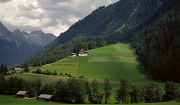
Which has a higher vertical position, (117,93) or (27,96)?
(117,93)

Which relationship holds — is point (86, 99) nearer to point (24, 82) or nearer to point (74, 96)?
point (74, 96)

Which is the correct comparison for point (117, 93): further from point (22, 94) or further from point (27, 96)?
point (22, 94)

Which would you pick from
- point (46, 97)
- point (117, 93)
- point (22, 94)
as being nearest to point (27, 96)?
point (22, 94)

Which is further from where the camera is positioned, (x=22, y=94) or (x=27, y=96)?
(x=27, y=96)

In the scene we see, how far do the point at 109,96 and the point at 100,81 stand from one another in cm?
5233

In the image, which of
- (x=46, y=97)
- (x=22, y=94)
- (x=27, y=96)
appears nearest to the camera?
(x=46, y=97)

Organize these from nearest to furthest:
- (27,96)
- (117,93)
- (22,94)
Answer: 1. (117,93)
2. (22,94)
3. (27,96)

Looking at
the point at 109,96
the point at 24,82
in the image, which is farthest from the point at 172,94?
the point at 24,82

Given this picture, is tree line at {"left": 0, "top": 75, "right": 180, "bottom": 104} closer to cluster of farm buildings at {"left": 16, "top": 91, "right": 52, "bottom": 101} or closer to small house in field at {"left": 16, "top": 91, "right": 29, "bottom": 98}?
cluster of farm buildings at {"left": 16, "top": 91, "right": 52, "bottom": 101}

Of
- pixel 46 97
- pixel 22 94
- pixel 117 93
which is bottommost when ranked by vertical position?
pixel 46 97

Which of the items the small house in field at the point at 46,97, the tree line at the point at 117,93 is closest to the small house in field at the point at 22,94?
the tree line at the point at 117,93

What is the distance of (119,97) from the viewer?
13138 cm

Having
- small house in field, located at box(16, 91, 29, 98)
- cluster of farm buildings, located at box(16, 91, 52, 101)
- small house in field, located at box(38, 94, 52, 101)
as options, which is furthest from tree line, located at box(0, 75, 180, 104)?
small house in field, located at box(16, 91, 29, 98)

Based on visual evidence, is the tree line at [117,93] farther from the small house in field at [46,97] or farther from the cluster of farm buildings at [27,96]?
the cluster of farm buildings at [27,96]
